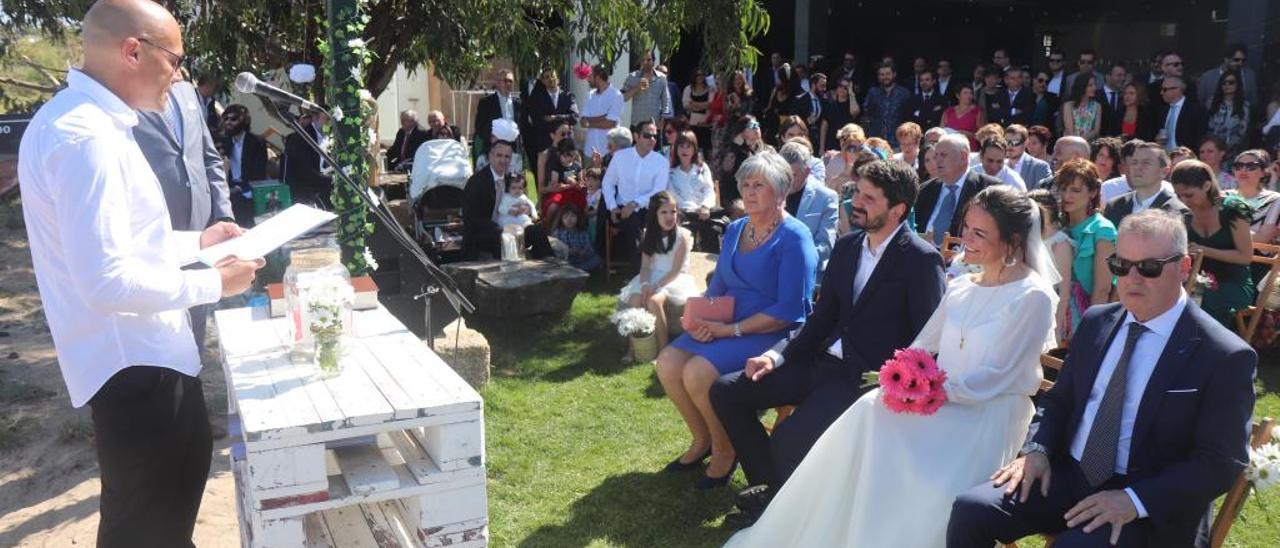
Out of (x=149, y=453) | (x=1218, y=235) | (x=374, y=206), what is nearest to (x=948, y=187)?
(x=1218, y=235)

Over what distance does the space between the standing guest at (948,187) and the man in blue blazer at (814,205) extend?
609 mm

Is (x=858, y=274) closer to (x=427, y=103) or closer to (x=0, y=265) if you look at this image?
(x=0, y=265)

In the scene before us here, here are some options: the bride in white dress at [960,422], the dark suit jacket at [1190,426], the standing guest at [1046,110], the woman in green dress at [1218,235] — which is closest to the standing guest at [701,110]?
the standing guest at [1046,110]

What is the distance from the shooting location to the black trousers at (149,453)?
267 centimetres

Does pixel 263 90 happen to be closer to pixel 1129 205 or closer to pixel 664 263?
pixel 664 263

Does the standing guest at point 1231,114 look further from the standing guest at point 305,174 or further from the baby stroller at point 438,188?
the standing guest at point 305,174

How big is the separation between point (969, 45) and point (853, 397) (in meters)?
16.2

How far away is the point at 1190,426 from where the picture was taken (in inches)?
110

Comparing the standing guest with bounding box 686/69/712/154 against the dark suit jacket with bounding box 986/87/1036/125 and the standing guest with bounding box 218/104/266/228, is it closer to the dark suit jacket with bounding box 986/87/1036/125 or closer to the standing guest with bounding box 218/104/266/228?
the dark suit jacket with bounding box 986/87/1036/125

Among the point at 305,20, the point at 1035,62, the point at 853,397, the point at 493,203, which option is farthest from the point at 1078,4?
the point at 853,397

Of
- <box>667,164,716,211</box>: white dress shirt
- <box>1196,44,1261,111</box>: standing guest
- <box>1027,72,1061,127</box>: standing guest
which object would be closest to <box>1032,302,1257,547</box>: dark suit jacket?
<box>667,164,716,211</box>: white dress shirt

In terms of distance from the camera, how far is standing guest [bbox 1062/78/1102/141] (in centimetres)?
1025

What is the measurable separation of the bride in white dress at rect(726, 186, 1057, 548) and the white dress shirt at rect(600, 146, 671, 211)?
5.31 metres

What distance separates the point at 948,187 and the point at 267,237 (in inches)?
186
